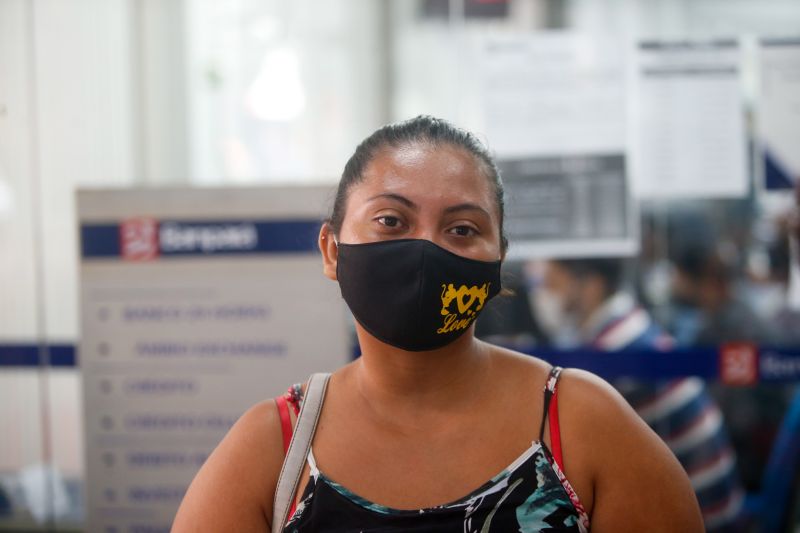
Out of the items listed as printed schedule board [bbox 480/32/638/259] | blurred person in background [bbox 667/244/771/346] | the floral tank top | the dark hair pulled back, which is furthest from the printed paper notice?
the floral tank top

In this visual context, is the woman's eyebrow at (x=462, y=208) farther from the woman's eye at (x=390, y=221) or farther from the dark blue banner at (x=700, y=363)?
the dark blue banner at (x=700, y=363)

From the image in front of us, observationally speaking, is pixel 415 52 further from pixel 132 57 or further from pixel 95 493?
pixel 95 493

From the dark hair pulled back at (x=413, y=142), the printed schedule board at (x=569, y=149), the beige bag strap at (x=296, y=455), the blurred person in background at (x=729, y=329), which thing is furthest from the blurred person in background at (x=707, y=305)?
the beige bag strap at (x=296, y=455)

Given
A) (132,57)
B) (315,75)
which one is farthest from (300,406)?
(132,57)

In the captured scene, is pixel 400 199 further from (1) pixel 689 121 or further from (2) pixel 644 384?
(1) pixel 689 121

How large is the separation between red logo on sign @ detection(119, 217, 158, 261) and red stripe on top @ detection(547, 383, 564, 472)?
1856 mm

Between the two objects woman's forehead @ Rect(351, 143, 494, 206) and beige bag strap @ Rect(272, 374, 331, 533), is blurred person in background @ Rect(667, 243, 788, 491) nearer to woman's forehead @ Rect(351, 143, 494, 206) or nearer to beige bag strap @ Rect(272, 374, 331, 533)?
woman's forehead @ Rect(351, 143, 494, 206)

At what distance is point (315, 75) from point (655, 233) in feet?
6.05

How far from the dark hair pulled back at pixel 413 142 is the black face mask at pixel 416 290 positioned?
15 cm

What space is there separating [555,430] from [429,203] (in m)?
0.47

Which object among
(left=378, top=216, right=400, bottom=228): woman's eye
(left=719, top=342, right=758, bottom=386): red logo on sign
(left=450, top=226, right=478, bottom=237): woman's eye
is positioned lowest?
(left=719, top=342, right=758, bottom=386): red logo on sign

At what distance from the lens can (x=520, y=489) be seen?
1470mm

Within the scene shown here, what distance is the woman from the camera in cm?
148

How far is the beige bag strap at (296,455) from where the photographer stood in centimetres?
152
